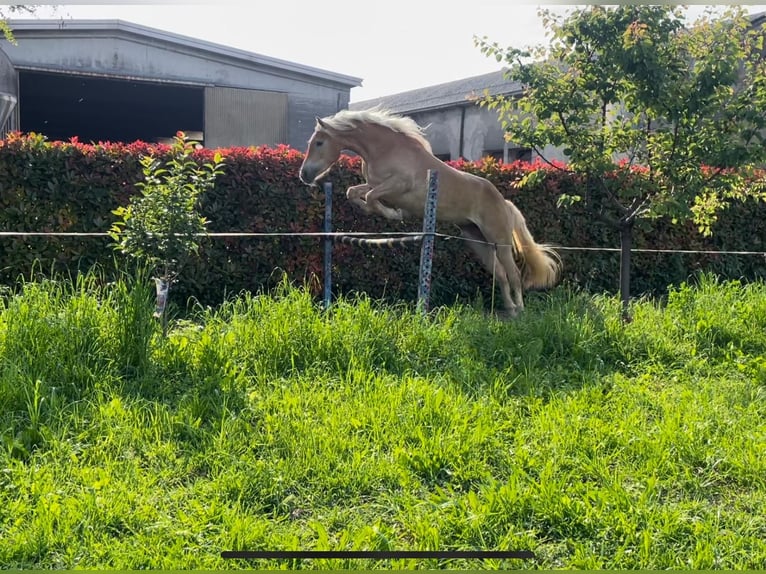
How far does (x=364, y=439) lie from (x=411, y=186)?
10.2ft

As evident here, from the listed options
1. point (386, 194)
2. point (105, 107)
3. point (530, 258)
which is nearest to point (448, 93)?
Result: point (530, 258)

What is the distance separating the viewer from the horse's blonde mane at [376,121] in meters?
5.82

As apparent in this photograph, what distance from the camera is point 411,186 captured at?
6.00 meters

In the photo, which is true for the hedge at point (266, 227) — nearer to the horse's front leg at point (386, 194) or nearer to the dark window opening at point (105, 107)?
the horse's front leg at point (386, 194)

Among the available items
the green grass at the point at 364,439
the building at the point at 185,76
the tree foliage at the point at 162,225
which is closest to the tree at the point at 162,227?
the tree foliage at the point at 162,225

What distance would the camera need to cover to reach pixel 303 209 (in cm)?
720

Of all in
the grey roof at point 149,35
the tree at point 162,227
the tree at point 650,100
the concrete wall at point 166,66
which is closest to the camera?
the tree at point 162,227

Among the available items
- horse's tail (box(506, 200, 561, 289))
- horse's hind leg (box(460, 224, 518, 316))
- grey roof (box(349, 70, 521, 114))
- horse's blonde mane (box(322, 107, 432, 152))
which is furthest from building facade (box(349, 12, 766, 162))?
horse's blonde mane (box(322, 107, 432, 152))

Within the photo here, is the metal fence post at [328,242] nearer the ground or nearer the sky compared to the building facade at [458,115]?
nearer the ground

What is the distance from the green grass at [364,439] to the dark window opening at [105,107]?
10.6m

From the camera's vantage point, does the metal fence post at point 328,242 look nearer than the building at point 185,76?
Yes

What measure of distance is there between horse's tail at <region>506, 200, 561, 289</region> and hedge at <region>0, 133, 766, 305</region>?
86 cm

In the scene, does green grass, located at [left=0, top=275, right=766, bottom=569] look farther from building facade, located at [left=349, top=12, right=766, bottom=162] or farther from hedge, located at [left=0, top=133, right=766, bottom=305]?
building facade, located at [left=349, top=12, right=766, bottom=162]

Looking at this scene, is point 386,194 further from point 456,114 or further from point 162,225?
point 456,114
